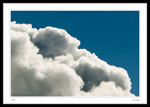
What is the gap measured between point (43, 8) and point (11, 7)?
2274 mm

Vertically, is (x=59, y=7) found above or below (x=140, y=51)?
above

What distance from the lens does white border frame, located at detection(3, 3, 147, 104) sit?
49.1 feet

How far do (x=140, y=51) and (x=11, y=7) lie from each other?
9.71 m

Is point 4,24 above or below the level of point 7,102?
above

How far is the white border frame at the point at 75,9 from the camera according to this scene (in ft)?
49.1

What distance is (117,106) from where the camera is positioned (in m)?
14.8

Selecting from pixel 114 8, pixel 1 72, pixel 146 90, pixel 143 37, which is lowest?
pixel 146 90

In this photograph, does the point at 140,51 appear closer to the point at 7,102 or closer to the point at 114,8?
the point at 114,8

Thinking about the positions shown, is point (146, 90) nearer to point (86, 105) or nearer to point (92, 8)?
point (86, 105)

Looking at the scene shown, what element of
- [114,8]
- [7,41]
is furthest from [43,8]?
[114,8]

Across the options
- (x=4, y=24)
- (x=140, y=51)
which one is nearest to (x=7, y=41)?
(x=4, y=24)

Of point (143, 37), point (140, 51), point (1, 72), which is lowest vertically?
point (1, 72)

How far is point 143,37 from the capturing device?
15.3 meters

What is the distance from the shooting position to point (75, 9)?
50.8 feet
